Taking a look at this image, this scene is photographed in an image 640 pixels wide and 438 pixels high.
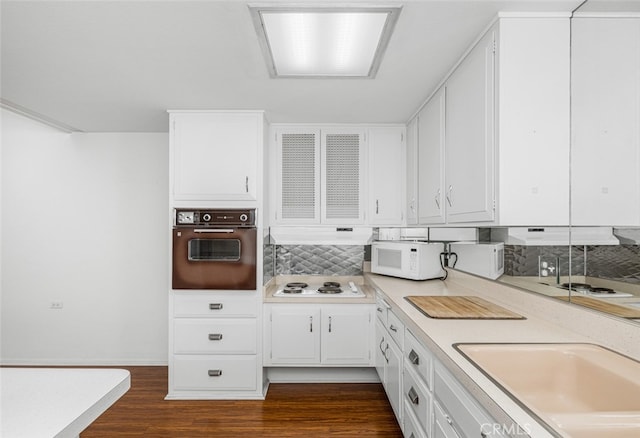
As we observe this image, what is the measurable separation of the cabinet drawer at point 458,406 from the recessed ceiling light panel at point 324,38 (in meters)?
1.49

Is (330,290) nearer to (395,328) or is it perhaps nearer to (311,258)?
(311,258)

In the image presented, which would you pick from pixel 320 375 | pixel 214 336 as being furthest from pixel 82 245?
pixel 320 375

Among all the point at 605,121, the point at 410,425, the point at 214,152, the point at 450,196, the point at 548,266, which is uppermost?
the point at 214,152

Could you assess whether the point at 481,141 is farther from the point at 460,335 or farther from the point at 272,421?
the point at 272,421

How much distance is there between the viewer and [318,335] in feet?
9.75

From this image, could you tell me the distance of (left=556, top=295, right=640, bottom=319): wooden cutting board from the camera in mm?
1292

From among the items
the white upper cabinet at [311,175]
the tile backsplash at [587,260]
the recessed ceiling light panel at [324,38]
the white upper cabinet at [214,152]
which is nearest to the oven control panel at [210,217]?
the white upper cabinet at [214,152]

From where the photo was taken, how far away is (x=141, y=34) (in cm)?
174

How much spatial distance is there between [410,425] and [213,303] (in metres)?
1.75

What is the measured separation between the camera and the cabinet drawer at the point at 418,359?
62.1 inches

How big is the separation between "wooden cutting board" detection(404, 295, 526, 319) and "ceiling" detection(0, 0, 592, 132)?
4.60 ft

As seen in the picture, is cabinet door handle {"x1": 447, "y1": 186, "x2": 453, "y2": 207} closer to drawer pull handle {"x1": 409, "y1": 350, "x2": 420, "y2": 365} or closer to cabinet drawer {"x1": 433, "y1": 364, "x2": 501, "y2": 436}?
→ drawer pull handle {"x1": 409, "y1": 350, "x2": 420, "y2": 365}

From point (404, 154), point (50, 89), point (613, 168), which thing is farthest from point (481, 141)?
point (50, 89)

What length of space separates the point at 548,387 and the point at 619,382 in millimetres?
221
